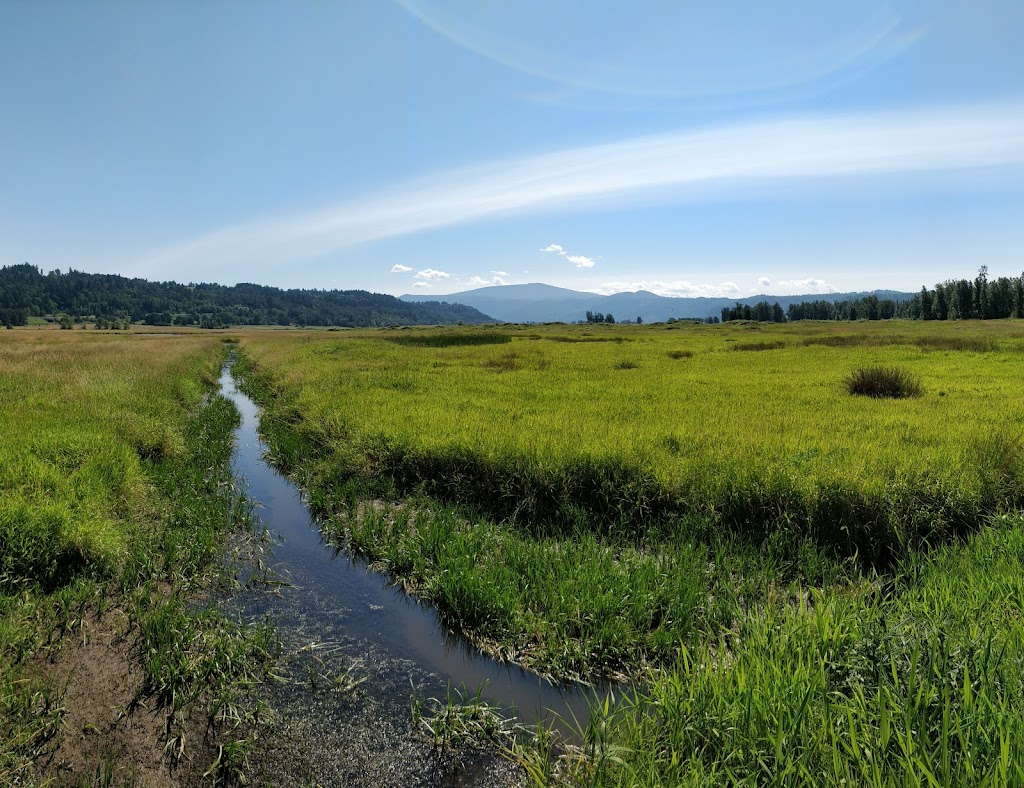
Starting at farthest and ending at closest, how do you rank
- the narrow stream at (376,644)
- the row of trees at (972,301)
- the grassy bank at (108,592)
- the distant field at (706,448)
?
the row of trees at (972,301)
the distant field at (706,448)
the narrow stream at (376,644)
the grassy bank at (108,592)

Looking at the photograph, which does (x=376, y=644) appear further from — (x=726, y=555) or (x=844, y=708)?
(x=726, y=555)

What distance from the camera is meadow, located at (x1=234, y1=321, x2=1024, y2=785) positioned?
3502mm

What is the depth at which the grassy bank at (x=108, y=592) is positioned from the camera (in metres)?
4.42

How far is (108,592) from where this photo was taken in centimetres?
655

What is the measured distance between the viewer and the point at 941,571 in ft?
20.2

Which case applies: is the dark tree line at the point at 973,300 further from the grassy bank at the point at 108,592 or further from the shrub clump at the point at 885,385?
the grassy bank at the point at 108,592

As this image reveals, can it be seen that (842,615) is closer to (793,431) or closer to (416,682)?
(416,682)

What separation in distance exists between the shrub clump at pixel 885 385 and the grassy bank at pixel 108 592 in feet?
61.9

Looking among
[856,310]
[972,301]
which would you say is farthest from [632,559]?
[856,310]

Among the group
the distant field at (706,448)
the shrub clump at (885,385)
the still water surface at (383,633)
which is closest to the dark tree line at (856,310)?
the distant field at (706,448)

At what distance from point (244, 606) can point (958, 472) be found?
11.4 m

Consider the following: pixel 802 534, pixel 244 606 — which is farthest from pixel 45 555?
pixel 802 534

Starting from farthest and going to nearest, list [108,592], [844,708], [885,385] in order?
[885,385] → [108,592] → [844,708]

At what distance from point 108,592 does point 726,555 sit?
8604 mm
